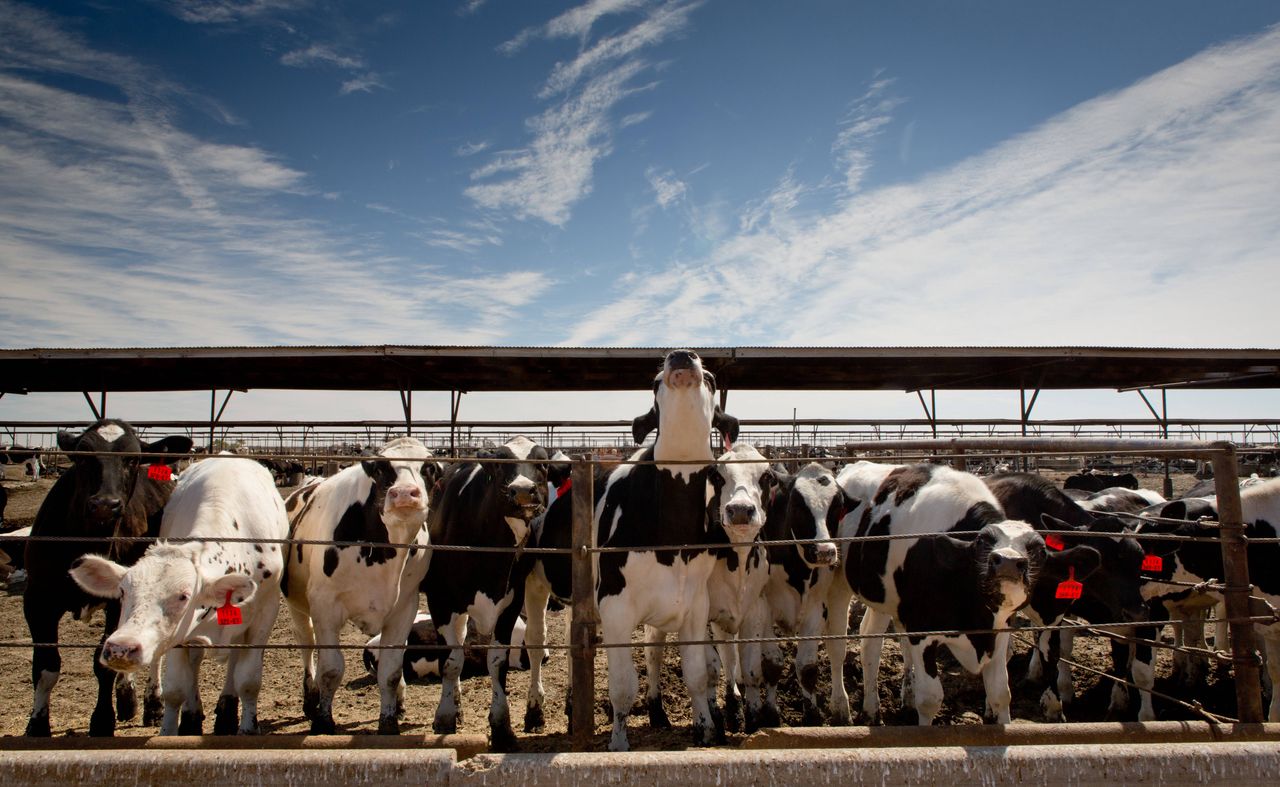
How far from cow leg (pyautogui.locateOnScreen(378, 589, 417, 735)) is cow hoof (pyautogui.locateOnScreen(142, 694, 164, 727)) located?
207cm

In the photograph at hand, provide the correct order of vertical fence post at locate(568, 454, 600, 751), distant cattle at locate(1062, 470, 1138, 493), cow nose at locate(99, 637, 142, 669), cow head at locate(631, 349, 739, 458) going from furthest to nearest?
1. distant cattle at locate(1062, 470, 1138, 493)
2. cow head at locate(631, 349, 739, 458)
3. vertical fence post at locate(568, 454, 600, 751)
4. cow nose at locate(99, 637, 142, 669)

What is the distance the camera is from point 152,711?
6.07m

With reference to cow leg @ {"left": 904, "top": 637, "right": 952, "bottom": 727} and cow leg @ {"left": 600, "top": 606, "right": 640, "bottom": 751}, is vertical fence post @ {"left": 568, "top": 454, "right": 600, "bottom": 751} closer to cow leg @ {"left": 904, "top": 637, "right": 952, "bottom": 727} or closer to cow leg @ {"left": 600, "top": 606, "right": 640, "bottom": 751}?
cow leg @ {"left": 600, "top": 606, "right": 640, "bottom": 751}

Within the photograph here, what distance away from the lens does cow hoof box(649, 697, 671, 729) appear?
6000 mm

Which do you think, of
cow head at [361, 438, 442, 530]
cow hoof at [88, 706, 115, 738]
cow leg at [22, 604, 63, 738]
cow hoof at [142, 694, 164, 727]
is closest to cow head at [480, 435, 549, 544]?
cow head at [361, 438, 442, 530]

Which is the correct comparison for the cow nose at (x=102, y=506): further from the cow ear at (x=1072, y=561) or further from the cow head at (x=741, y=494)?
the cow ear at (x=1072, y=561)

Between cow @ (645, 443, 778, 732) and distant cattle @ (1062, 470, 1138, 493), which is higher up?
distant cattle @ (1062, 470, 1138, 493)

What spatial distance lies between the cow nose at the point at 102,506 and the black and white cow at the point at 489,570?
2034 mm

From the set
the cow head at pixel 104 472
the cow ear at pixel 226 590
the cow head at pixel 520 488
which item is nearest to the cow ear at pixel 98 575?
the cow ear at pixel 226 590

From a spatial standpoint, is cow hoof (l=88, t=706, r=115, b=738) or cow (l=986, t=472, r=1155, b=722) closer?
cow hoof (l=88, t=706, r=115, b=738)

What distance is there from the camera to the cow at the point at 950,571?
450cm

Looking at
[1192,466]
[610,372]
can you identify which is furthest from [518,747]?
[1192,466]

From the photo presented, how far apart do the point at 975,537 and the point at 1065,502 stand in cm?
190

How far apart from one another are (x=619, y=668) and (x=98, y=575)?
111 inches
